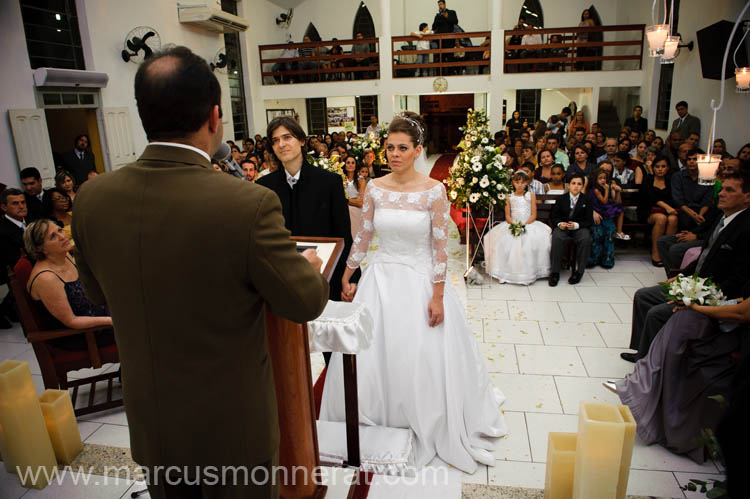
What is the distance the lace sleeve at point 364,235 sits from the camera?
3.29m

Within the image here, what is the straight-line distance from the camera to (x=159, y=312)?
1.29m

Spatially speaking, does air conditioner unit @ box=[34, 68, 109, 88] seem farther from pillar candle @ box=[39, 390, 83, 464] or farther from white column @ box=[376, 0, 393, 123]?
white column @ box=[376, 0, 393, 123]

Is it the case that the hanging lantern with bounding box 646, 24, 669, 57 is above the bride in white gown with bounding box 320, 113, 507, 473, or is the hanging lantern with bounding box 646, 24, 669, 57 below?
above

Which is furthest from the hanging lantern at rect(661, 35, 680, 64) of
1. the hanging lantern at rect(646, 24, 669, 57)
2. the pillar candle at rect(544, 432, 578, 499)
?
the pillar candle at rect(544, 432, 578, 499)

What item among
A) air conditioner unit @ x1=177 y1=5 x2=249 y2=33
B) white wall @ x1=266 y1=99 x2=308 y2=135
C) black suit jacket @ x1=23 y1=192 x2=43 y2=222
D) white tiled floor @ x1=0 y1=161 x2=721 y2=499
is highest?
air conditioner unit @ x1=177 y1=5 x2=249 y2=33

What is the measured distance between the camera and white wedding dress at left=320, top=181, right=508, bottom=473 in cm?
305

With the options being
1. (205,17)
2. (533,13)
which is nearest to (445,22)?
(533,13)

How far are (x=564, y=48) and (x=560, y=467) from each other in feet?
45.9

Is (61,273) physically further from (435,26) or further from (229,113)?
(435,26)

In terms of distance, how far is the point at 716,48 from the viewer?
833 cm

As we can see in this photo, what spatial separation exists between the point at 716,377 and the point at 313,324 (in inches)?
95.8

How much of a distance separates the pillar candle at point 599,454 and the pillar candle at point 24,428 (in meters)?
2.90

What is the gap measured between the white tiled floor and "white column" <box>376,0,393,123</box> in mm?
8937

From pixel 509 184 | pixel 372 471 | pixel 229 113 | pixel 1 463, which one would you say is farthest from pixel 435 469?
pixel 229 113
